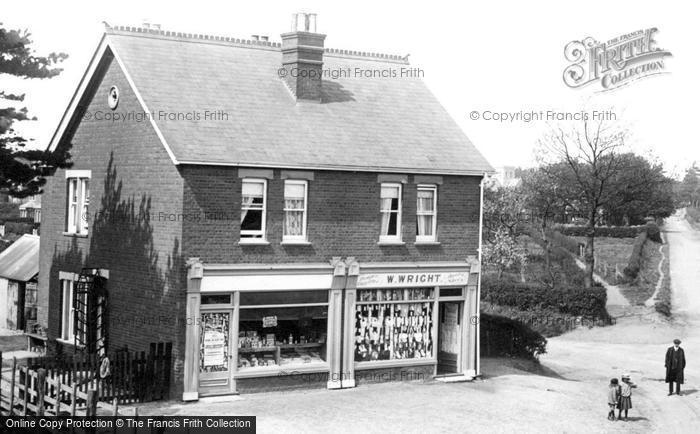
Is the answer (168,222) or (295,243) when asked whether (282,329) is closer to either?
(295,243)

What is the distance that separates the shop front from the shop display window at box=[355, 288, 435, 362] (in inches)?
1.2

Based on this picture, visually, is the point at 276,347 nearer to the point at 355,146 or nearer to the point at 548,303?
the point at 355,146

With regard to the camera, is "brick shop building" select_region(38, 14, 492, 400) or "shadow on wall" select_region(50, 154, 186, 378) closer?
"shadow on wall" select_region(50, 154, 186, 378)

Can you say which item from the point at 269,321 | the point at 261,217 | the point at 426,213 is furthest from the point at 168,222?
the point at 426,213

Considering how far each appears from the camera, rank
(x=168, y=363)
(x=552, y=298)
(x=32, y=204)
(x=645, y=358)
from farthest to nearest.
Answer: (x=32, y=204) < (x=552, y=298) < (x=645, y=358) < (x=168, y=363)

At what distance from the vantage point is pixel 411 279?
92.2 ft

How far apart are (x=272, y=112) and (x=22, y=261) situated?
15.3 m

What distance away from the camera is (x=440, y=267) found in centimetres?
2859

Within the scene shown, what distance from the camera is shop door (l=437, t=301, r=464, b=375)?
2931 centimetres

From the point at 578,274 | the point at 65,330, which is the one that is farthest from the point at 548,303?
the point at 65,330

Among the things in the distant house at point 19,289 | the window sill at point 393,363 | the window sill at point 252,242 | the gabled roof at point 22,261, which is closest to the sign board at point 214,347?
the window sill at point 252,242

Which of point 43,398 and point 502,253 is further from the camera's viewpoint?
point 502,253

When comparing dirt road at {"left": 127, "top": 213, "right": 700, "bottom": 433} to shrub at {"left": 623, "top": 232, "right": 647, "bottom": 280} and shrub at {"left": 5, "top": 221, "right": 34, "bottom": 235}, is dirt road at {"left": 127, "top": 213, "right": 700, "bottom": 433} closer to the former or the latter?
shrub at {"left": 623, "top": 232, "right": 647, "bottom": 280}

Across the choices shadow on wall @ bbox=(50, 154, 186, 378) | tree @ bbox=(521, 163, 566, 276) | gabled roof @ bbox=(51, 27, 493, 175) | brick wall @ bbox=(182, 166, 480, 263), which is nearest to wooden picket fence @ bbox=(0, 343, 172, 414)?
shadow on wall @ bbox=(50, 154, 186, 378)
